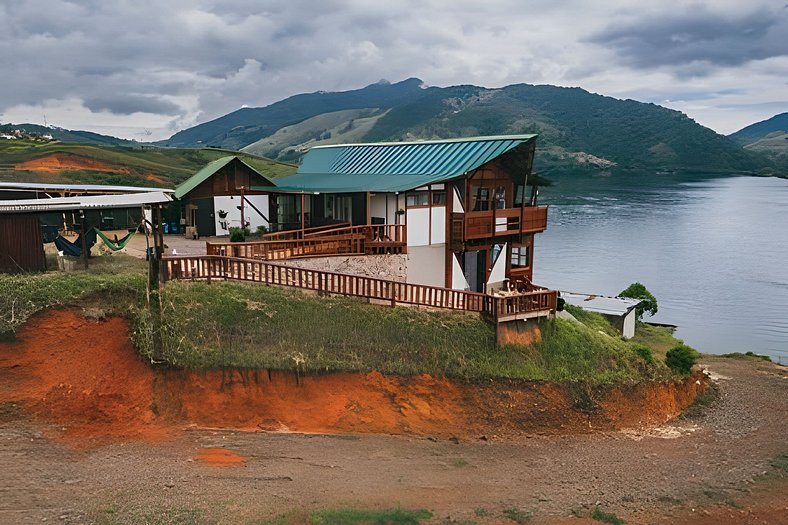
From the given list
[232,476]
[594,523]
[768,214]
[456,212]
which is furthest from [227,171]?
[768,214]

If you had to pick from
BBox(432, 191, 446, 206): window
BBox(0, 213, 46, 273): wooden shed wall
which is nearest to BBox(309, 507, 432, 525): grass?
BBox(0, 213, 46, 273): wooden shed wall

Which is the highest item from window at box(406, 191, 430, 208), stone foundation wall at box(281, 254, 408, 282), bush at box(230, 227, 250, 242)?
window at box(406, 191, 430, 208)

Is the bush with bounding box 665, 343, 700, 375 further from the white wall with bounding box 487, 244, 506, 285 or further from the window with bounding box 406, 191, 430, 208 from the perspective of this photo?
the window with bounding box 406, 191, 430, 208

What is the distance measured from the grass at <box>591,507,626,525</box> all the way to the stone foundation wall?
10.6 meters

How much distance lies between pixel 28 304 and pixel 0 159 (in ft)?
196

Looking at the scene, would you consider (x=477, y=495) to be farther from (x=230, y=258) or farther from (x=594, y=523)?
(x=230, y=258)

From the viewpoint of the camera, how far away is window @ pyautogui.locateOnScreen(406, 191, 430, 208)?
22609mm

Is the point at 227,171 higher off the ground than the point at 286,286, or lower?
higher

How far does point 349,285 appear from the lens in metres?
18.7

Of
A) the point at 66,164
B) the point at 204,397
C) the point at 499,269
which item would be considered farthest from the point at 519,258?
the point at 66,164

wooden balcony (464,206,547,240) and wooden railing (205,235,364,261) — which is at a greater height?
wooden balcony (464,206,547,240)

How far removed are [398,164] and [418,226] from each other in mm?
4714

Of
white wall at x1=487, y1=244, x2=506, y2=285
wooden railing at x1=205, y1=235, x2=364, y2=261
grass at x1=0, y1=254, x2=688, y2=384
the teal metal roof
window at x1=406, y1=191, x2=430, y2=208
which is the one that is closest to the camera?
grass at x1=0, y1=254, x2=688, y2=384

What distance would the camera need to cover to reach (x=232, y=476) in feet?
43.9
